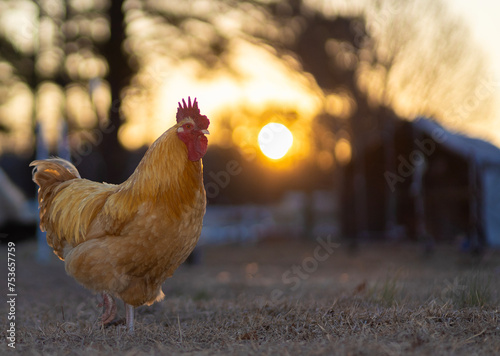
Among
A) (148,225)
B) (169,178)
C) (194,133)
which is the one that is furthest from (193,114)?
(148,225)

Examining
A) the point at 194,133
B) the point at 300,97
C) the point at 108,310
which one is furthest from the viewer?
the point at 300,97

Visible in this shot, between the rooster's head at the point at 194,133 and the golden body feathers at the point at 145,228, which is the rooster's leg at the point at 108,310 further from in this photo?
the rooster's head at the point at 194,133

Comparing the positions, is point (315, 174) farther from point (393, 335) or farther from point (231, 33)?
point (393, 335)

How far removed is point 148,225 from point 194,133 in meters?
0.90

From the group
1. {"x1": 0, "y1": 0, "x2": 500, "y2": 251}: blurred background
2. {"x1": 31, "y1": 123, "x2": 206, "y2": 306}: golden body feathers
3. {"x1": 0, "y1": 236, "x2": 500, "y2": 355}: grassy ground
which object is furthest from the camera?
{"x1": 0, "y1": 0, "x2": 500, "y2": 251}: blurred background

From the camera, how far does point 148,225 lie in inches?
162

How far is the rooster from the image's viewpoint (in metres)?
4.14

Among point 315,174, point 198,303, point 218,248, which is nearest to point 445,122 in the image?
point 218,248

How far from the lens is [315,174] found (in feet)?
96.2

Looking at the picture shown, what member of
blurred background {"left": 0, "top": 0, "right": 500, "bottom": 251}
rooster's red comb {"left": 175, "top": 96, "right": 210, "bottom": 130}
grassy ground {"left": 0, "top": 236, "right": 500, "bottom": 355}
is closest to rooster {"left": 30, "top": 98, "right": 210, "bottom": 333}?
rooster's red comb {"left": 175, "top": 96, "right": 210, "bottom": 130}

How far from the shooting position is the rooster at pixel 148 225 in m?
4.14

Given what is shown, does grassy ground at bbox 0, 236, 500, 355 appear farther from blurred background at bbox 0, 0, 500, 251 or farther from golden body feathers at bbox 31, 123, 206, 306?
blurred background at bbox 0, 0, 500, 251

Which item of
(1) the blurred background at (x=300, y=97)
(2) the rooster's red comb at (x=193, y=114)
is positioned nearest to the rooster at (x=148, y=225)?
(2) the rooster's red comb at (x=193, y=114)

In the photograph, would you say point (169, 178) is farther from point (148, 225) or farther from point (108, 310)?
point (108, 310)
